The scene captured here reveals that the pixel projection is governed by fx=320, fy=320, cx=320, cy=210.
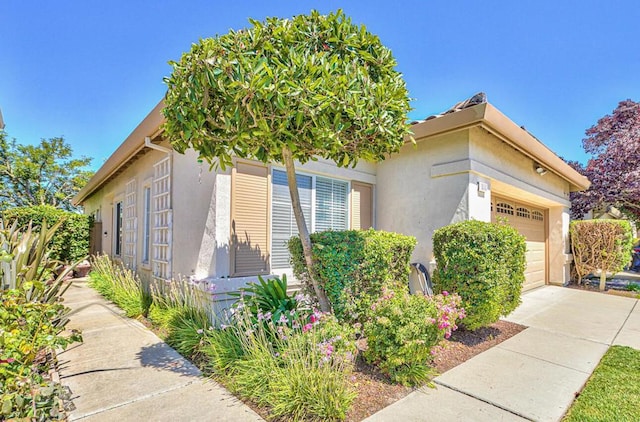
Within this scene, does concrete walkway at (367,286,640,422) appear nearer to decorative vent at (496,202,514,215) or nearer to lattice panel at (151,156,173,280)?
decorative vent at (496,202,514,215)

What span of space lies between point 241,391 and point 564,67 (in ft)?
34.5

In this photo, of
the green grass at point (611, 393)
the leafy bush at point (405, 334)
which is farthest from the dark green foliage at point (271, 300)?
the green grass at point (611, 393)

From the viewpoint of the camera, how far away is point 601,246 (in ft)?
32.8

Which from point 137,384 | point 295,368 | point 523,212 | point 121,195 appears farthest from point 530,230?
point 121,195

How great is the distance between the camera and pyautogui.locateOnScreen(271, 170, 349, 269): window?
244 inches

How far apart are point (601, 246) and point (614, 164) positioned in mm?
3471

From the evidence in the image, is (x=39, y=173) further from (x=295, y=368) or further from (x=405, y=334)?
(x=405, y=334)

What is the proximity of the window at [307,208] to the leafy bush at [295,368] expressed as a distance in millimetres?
2373

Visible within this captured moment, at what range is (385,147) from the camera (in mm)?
4156

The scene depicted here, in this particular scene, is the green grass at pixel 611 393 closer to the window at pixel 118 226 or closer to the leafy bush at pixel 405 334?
the leafy bush at pixel 405 334

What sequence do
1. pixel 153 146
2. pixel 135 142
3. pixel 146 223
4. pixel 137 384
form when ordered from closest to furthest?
pixel 137 384 < pixel 153 146 < pixel 135 142 < pixel 146 223

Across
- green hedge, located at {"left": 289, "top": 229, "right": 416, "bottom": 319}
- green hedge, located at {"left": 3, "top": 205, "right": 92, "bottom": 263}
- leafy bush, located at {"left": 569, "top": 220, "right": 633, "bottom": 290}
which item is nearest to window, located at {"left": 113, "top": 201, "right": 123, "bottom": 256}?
green hedge, located at {"left": 3, "top": 205, "right": 92, "bottom": 263}

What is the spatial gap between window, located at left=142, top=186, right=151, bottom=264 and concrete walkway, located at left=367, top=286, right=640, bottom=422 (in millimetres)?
7457

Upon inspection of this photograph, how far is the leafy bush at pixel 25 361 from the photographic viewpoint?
2.58 meters
